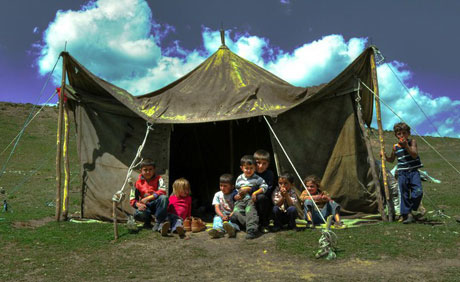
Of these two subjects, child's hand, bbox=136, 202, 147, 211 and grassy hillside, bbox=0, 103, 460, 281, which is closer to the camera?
grassy hillside, bbox=0, 103, 460, 281

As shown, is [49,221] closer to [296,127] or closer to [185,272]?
[185,272]

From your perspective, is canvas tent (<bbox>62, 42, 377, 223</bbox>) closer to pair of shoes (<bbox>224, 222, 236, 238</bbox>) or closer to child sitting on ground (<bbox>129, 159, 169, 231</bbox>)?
child sitting on ground (<bbox>129, 159, 169, 231</bbox>)

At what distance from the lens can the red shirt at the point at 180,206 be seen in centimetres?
589

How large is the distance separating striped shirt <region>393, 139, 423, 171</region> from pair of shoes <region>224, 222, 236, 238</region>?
9.05 ft

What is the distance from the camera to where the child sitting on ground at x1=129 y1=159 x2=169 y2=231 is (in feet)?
18.5

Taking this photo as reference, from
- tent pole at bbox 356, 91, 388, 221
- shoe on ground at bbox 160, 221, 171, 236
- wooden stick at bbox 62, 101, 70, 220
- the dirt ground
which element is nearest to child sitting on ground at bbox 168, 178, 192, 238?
shoe on ground at bbox 160, 221, 171, 236

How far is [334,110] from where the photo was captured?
22.2 feet

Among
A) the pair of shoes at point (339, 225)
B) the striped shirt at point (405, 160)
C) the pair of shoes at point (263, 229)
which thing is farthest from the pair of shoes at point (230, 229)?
the striped shirt at point (405, 160)

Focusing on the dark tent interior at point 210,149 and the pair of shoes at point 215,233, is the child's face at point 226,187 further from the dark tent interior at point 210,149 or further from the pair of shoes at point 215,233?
the dark tent interior at point 210,149

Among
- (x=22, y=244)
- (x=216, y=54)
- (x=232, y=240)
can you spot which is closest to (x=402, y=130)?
(x=232, y=240)

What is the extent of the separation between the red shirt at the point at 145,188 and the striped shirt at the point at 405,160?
362 centimetres

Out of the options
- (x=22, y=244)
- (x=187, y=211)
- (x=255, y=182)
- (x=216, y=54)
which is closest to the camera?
(x=22, y=244)

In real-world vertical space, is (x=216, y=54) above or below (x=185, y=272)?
above

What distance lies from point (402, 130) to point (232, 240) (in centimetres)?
298
